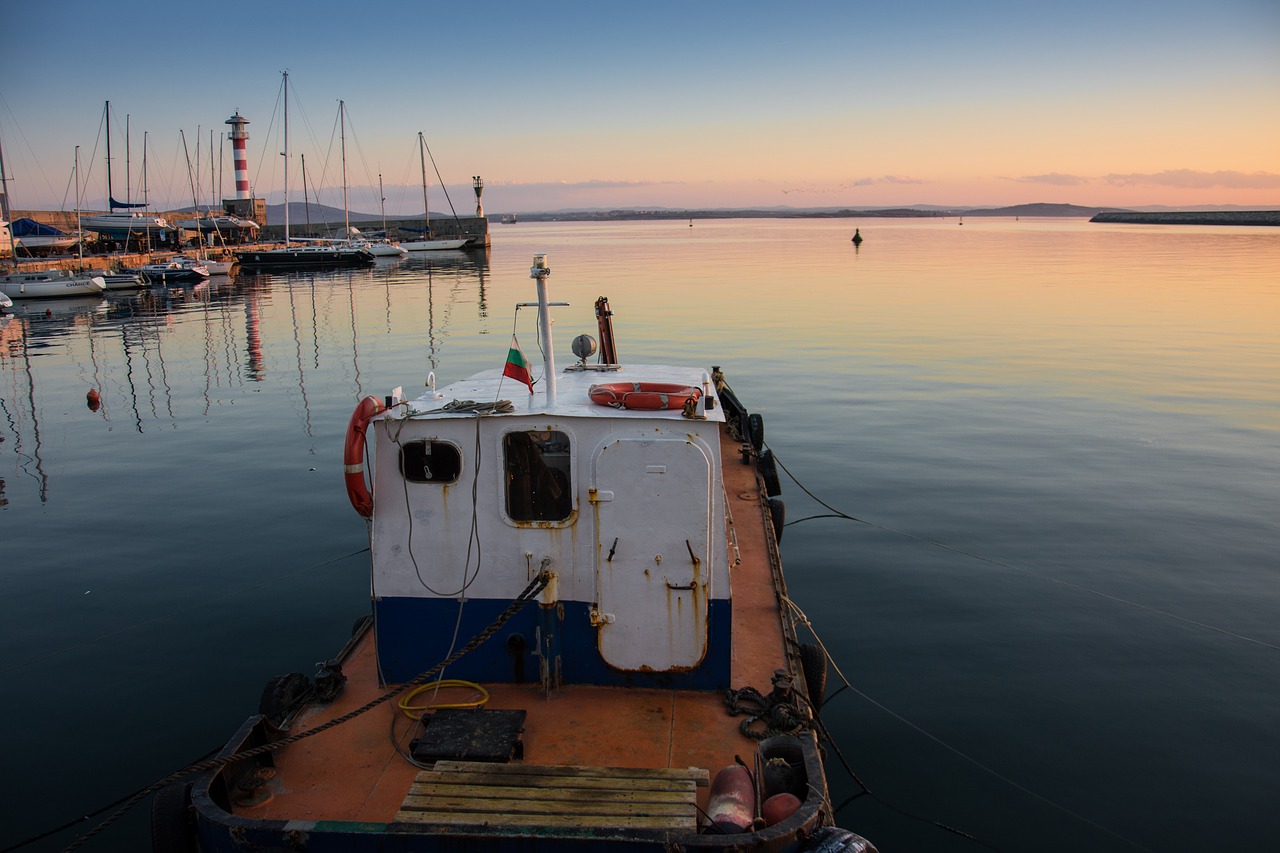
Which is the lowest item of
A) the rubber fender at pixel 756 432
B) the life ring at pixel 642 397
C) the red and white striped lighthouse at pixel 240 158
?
the rubber fender at pixel 756 432

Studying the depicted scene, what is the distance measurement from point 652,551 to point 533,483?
1.14 metres

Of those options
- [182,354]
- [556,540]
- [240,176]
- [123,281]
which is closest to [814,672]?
[556,540]

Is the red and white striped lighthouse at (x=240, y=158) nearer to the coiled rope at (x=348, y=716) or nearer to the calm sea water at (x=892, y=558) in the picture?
the calm sea water at (x=892, y=558)

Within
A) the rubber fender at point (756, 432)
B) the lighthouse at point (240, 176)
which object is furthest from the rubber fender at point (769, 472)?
the lighthouse at point (240, 176)

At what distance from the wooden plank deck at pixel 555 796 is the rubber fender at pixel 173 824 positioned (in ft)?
5.65

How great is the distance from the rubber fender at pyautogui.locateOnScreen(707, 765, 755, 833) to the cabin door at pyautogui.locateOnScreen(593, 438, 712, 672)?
1.27m

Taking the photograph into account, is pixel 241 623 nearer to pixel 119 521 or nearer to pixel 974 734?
pixel 119 521

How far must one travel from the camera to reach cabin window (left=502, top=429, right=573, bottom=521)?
291 inches

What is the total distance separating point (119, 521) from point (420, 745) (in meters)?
12.1

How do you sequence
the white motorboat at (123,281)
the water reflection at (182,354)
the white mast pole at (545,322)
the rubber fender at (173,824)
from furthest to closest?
1. the white motorboat at (123,281)
2. the water reflection at (182,354)
3. the white mast pole at (545,322)
4. the rubber fender at (173,824)

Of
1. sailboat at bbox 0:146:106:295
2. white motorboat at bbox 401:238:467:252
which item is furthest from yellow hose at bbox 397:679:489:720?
white motorboat at bbox 401:238:467:252

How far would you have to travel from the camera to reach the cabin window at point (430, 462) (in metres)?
7.38

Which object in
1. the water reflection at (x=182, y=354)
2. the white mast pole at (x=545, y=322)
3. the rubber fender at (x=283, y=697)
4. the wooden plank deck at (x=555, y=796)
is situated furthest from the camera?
the water reflection at (x=182, y=354)

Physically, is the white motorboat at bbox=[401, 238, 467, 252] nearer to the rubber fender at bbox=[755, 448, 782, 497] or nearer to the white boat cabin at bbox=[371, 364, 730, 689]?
the rubber fender at bbox=[755, 448, 782, 497]
